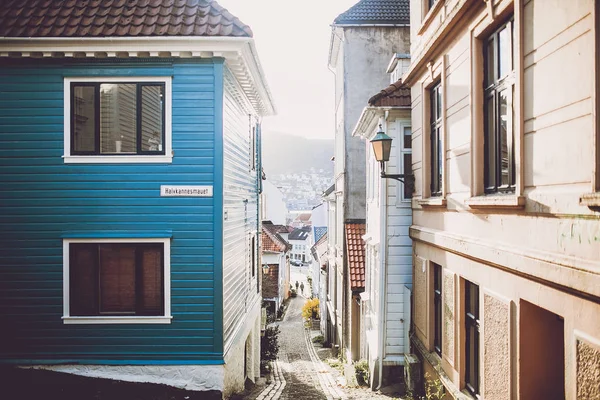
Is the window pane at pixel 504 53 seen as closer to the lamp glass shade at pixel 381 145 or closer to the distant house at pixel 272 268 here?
the lamp glass shade at pixel 381 145

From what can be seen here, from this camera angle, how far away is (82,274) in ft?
30.3

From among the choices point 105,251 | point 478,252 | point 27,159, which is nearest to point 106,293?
point 105,251

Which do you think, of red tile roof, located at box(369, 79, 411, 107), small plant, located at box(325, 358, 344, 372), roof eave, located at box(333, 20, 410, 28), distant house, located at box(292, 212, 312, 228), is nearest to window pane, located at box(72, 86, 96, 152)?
red tile roof, located at box(369, 79, 411, 107)

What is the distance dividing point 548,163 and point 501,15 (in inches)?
76.6

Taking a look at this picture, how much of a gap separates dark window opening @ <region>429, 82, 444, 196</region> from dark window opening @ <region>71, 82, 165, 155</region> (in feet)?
15.9

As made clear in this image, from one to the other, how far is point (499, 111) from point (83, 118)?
23.6 feet

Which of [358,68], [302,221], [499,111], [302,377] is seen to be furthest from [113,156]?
[302,221]

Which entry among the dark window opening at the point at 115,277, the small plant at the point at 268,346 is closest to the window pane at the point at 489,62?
the dark window opening at the point at 115,277

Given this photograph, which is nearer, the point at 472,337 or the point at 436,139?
the point at 472,337

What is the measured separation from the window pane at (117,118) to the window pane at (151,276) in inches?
74.0

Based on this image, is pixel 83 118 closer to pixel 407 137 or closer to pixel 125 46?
pixel 125 46

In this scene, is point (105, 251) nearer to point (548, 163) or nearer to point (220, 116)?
point (220, 116)

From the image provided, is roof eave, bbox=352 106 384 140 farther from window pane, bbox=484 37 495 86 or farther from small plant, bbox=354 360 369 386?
small plant, bbox=354 360 369 386

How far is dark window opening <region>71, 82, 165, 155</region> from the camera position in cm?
914
